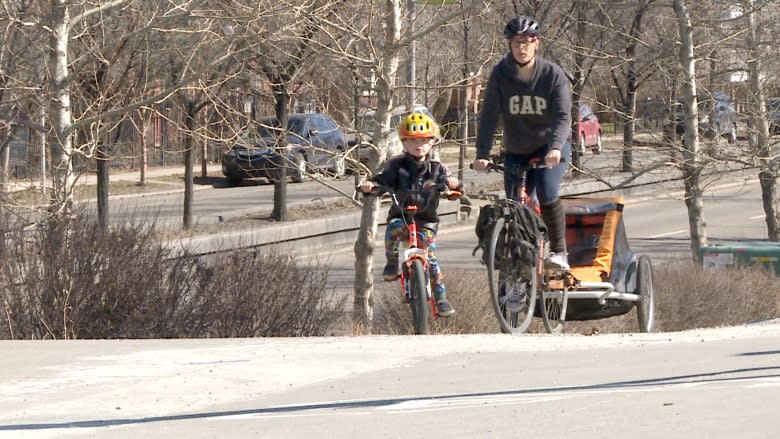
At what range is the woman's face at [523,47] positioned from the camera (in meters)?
8.62

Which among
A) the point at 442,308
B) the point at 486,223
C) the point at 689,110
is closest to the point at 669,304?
the point at 689,110

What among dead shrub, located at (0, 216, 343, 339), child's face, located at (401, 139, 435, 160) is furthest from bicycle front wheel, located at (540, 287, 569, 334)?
dead shrub, located at (0, 216, 343, 339)

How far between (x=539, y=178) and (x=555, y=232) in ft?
1.49

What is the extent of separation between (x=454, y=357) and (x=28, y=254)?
516 centimetres

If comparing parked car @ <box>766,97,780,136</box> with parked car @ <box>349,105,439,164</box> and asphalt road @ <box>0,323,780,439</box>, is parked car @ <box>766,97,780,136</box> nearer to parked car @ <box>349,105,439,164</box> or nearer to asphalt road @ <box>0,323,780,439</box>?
parked car @ <box>349,105,439,164</box>

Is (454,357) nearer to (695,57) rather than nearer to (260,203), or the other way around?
(695,57)

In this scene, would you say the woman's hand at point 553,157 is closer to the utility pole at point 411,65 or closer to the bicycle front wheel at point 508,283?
the bicycle front wheel at point 508,283

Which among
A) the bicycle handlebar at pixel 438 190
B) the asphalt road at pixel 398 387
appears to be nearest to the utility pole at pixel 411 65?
the bicycle handlebar at pixel 438 190

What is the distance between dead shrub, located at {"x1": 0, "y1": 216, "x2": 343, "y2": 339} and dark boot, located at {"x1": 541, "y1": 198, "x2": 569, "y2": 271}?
3552mm

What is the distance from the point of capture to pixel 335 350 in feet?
25.1

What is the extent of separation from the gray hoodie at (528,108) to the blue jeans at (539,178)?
73 millimetres

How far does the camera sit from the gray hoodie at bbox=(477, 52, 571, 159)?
8.73 metres

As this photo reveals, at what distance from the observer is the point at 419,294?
9203 mm

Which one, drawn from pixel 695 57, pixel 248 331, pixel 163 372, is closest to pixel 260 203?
pixel 695 57
